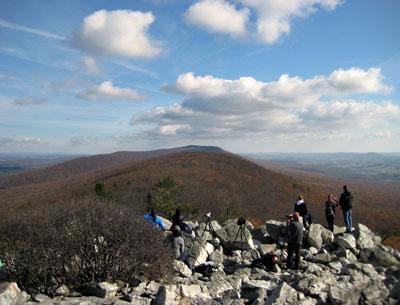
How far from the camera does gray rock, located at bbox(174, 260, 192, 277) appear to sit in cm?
1370

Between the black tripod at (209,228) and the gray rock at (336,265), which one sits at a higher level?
the black tripod at (209,228)

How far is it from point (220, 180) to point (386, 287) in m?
86.6

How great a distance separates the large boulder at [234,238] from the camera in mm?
17922

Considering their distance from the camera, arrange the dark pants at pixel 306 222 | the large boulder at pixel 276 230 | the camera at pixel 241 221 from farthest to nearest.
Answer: the large boulder at pixel 276 230 < the dark pants at pixel 306 222 < the camera at pixel 241 221

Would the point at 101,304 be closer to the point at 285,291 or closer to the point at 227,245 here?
the point at 285,291

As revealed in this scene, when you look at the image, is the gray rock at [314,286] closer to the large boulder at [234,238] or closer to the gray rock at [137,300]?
the gray rock at [137,300]

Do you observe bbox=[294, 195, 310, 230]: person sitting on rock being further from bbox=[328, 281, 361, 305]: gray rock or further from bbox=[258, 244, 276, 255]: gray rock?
bbox=[328, 281, 361, 305]: gray rock

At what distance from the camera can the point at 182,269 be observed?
13.8 m

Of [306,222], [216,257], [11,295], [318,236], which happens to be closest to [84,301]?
[11,295]

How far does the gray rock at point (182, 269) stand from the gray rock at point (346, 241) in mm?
7614

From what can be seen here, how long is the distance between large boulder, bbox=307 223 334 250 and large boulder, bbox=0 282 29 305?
483 inches

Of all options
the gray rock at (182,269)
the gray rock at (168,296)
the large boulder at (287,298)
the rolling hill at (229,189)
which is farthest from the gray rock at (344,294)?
the rolling hill at (229,189)

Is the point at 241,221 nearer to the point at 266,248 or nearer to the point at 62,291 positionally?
the point at 266,248

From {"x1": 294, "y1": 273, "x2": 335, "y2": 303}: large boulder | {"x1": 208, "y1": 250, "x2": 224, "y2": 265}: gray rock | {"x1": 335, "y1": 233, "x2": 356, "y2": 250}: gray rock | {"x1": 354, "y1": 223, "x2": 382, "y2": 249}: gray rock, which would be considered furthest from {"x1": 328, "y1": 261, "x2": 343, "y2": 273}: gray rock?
{"x1": 294, "y1": 273, "x2": 335, "y2": 303}: large boulder
